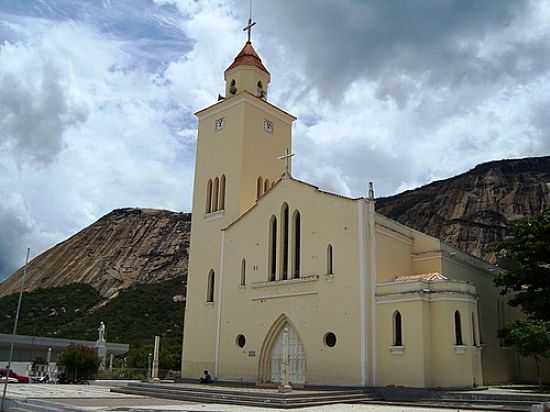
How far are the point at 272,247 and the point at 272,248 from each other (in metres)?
0.05

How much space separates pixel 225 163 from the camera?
3259cm

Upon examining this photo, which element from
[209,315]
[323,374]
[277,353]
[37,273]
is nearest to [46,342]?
[209,315]

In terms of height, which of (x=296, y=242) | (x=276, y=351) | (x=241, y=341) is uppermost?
(x=296, y=242)

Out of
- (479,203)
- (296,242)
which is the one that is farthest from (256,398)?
(479,203)

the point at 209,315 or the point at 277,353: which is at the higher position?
the point at 209,315

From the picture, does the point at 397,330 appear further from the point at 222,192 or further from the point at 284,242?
the point at 222,192

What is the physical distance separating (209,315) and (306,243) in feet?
24.2

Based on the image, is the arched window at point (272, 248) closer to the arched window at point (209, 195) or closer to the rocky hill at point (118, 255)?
the arched window at point (209, 195)

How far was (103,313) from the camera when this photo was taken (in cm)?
8006

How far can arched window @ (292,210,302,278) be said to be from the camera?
27.4m

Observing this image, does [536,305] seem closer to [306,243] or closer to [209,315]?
[306,243]

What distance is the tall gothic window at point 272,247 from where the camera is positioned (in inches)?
1115

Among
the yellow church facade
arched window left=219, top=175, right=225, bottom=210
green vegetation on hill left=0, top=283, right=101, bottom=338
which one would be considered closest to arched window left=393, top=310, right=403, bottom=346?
the yellow church facade

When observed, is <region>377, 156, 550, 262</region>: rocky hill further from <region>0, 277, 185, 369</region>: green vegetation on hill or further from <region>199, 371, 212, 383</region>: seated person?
<region>199, 371, 212, 383</region>: seated person
